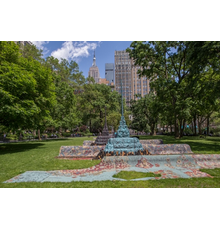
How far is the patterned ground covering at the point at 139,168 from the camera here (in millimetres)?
5082

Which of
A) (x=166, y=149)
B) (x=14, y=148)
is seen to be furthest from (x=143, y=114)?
(x=166, y=149)

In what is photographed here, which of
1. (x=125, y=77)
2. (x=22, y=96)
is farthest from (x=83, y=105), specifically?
(x=125, y=77)

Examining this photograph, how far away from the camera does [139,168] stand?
5.84 metres

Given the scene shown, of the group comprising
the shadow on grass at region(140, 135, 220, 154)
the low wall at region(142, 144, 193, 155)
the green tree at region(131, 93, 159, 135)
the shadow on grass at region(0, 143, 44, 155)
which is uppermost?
the green tree at region(131, 93, 159, 135)

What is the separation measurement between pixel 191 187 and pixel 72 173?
392 centimetres

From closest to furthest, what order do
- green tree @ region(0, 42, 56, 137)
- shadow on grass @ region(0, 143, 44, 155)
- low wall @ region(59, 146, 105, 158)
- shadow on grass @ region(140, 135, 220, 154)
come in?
low wall @ region(59, 146, 105, 158) → shadow on grass @ region(140, 135, 220, 154) → green tree @ region(0, 42, 56, 137) → shadow on grass @ region(0, 143, 44, 155)

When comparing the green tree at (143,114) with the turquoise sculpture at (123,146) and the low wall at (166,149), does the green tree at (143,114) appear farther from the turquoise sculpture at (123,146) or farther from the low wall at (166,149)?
the turquoise sculpture at (123,146)

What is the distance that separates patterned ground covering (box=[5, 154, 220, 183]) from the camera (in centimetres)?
508

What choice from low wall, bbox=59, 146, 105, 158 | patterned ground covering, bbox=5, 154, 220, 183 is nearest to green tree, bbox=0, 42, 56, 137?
low wall, bbox=59, 146, 105, 158

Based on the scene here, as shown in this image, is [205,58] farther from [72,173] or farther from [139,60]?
[72,173]

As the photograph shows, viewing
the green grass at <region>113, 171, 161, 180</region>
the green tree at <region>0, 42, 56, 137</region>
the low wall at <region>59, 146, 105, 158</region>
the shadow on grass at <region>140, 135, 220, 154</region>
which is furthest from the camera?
the green tree at <region>0, 42, 56, 137</region>

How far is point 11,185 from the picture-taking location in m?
4.44

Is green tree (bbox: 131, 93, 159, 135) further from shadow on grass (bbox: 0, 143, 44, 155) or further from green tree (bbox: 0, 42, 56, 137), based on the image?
shadow on grass (bbox: 0, 143, 44, 155)

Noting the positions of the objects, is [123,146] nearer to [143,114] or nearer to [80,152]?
[80,152]
